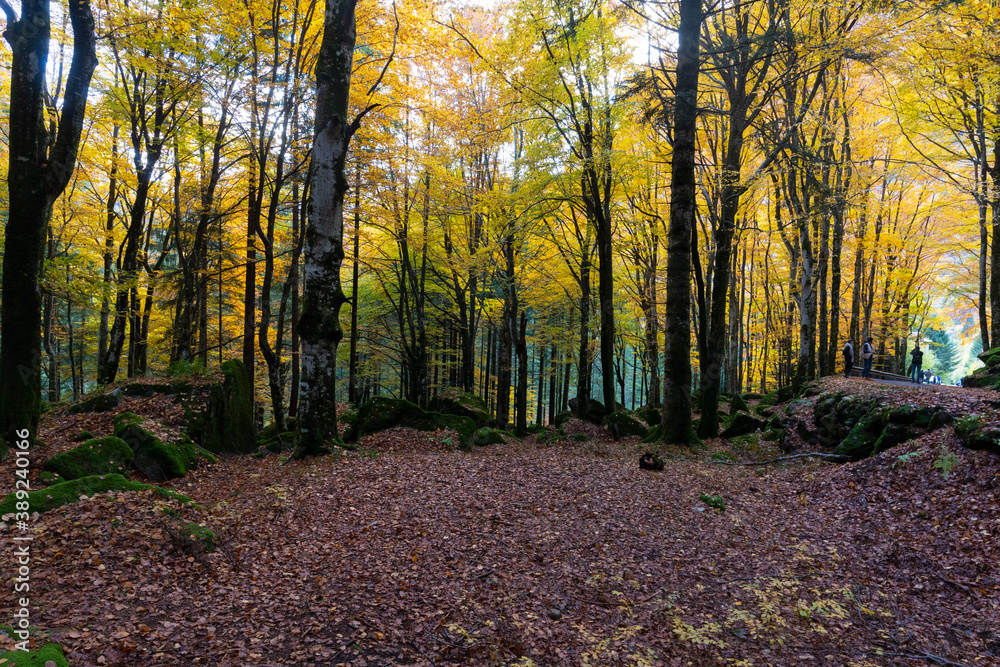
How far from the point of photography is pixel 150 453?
694cm

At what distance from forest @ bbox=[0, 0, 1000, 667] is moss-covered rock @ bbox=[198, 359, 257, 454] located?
0.19 feet

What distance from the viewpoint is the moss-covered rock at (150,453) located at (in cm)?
684

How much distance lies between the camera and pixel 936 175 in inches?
655

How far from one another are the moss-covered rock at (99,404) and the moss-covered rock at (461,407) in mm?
8547

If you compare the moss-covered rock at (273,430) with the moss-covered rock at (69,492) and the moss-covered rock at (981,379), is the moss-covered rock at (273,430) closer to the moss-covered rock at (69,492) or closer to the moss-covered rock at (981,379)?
the moss-covered rock at (69,492)

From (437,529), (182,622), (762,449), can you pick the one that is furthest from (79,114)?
(762,449)

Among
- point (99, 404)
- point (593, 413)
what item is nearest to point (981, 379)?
point (593, 413)

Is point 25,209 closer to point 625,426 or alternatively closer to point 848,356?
point 625,426

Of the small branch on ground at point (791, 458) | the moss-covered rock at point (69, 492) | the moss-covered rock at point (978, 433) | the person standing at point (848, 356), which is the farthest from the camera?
the person standing at point (848, 356)

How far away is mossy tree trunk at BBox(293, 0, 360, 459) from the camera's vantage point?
7902 mm

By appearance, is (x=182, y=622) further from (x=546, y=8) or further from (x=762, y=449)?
(x=546, y=8)

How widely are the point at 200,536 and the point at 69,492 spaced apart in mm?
1535

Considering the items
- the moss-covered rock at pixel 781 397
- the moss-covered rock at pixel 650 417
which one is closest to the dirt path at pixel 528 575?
the moss-covered rock at pixel 650 417

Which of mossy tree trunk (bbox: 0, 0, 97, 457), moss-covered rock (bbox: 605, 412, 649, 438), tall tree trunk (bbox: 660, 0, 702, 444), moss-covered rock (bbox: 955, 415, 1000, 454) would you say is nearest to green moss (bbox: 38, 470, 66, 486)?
mossy tree trunk (bbox: 0, 0, 97, 457)
